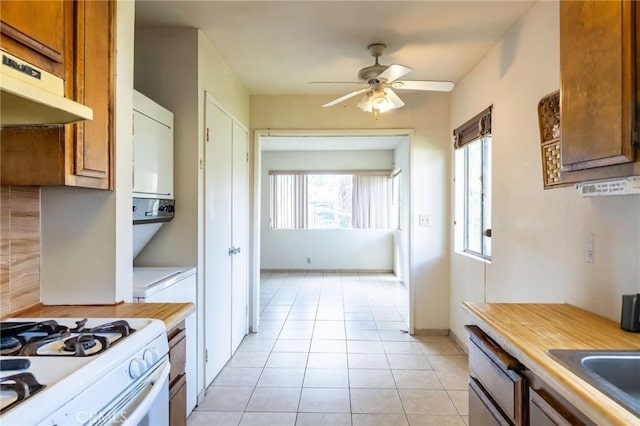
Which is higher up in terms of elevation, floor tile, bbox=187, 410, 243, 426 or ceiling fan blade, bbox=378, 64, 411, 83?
ceiling fan blade, bbox=378, 64, 411, 83

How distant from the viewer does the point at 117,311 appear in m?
1.46

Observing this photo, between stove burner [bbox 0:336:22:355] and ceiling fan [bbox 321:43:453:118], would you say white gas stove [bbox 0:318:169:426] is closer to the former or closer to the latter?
stove burner [bbox 0:336:22:355]

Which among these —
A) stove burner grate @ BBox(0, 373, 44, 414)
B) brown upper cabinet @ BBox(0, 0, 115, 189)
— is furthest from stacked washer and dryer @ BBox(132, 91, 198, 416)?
stove burner grate @ BBox(0, 373, 44, 414)

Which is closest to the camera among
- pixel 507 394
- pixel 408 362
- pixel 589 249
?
pixel 507 394

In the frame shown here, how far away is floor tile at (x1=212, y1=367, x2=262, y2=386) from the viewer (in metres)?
2.69

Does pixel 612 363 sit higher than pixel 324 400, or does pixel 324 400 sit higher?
pixel 612 363

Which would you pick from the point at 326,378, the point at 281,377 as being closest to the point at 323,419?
the point at 326,378

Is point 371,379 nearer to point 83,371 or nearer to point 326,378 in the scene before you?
point 326,378

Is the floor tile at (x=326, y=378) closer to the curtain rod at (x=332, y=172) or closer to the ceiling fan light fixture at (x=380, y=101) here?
the ceiling fan light fixture at (x=380, y=101)

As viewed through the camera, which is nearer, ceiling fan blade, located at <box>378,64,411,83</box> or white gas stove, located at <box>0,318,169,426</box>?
white gas stove, located at <box>0,318,169,426</box>

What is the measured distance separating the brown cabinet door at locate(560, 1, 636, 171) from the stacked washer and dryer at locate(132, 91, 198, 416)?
75.8 inches

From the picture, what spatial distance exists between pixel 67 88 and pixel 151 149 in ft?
2.81

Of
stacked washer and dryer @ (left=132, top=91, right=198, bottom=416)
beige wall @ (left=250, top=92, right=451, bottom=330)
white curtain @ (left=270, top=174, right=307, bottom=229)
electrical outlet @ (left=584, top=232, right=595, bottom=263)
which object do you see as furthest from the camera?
white curtain @ (left=270, top=174, right=307, bottom=229)

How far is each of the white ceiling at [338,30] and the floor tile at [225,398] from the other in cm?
250
